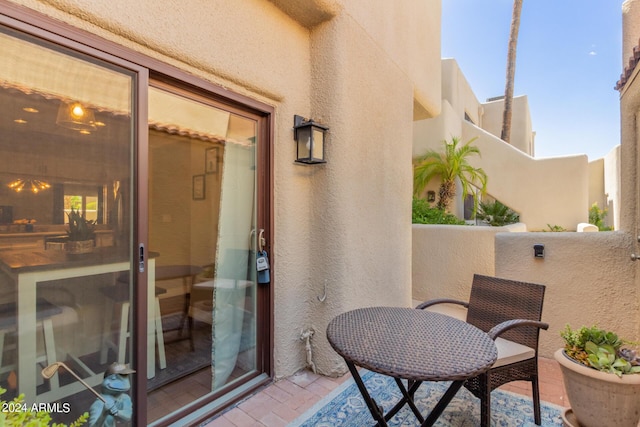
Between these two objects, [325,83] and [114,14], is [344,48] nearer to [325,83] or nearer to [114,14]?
[325,83]

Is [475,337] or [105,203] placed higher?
[105,203]

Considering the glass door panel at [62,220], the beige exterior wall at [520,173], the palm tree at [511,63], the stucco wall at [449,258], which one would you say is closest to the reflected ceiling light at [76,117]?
the glass door panel at [62,220]

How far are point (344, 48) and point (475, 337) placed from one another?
307cm

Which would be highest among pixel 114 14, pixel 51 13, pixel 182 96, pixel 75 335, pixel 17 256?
pixel 114 14

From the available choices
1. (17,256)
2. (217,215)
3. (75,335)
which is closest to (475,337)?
(217,215)

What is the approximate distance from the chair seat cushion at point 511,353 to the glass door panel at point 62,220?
2.71m

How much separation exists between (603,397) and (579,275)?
78.3 inches

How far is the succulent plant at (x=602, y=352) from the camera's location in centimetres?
223

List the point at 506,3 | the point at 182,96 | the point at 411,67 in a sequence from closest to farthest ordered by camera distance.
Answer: the point at 182,96 < the point at 411,67 < the point at 506,3

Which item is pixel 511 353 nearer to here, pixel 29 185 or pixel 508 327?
pixel 508 327

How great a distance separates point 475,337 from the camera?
212cm

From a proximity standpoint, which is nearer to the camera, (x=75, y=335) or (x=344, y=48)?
(x=75, y=335)

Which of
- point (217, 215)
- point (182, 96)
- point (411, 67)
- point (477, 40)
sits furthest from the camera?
point (477, 40)

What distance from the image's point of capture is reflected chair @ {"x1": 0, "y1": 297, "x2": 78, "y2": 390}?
1737 millimetres
